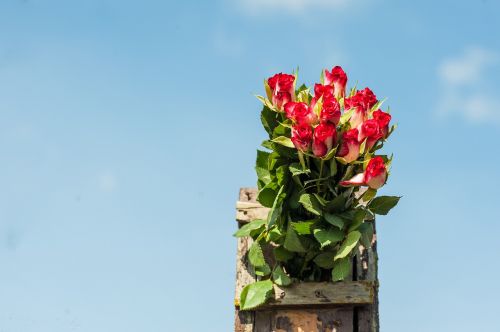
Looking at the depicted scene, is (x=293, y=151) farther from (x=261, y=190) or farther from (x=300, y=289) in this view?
(x=300, y=289)

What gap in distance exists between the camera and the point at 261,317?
516 cm

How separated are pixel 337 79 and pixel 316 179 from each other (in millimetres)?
572

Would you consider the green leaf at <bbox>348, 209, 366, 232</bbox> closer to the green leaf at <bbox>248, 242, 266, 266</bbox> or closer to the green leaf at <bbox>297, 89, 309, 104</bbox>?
the green leaf at <bbox>248, 242, 266, 266</bbox>

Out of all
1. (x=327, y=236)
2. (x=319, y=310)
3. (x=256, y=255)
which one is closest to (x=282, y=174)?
(x=327, y=236)

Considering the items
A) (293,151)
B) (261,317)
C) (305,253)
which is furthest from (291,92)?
(261,317)

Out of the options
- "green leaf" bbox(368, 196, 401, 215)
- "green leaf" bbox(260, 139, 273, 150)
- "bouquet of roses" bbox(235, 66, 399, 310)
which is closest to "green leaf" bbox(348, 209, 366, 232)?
"bouquet of roses" bbox(235, 66, 399, 310)

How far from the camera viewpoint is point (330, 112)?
A: 192 inches

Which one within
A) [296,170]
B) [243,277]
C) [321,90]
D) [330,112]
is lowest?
[243,277]

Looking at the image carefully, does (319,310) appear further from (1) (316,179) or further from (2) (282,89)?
(2) (282,89)

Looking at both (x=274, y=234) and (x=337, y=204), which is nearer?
(x=337, y=204)

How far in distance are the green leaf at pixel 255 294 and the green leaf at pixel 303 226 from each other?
0.34m

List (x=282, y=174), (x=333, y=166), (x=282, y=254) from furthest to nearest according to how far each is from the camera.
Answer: (x=282, y=254) < (x=282, y=174) < (x=333, y=166)

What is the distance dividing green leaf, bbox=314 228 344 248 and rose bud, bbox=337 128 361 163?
360mm

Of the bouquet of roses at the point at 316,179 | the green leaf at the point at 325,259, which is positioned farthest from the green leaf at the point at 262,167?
the green leaf at the point at 325,259
